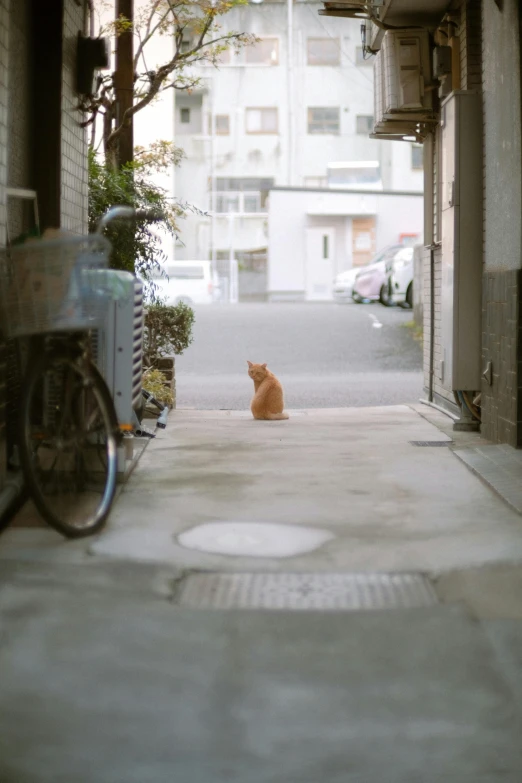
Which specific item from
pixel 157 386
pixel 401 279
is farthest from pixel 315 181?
pixel 157 386

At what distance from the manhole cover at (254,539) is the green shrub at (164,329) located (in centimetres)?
507

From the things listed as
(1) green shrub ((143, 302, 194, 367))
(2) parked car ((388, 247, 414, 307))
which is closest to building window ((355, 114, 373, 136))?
(2) parked car ((388, 247, 414, 307))

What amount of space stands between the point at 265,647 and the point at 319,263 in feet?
111

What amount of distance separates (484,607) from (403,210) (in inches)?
1347

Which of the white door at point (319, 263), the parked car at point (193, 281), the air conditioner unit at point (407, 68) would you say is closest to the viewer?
the air conditioner unit at point (407, 68)

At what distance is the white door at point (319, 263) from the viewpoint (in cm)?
3653

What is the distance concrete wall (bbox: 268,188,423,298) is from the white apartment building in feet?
5.75

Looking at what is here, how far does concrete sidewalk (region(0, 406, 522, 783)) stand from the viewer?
252 cm

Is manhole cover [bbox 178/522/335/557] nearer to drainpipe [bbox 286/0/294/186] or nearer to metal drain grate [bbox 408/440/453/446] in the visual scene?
metal drain grate [bbox 408/440/453/446]

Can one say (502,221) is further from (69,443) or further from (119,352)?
(69,443)

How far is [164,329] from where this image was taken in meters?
9.95

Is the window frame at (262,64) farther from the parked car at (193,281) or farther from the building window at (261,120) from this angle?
the parked car at (193,281)

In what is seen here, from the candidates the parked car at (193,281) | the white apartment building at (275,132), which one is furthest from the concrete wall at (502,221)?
the white apartment building at (275,132)

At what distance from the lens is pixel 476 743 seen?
2.58 meters
